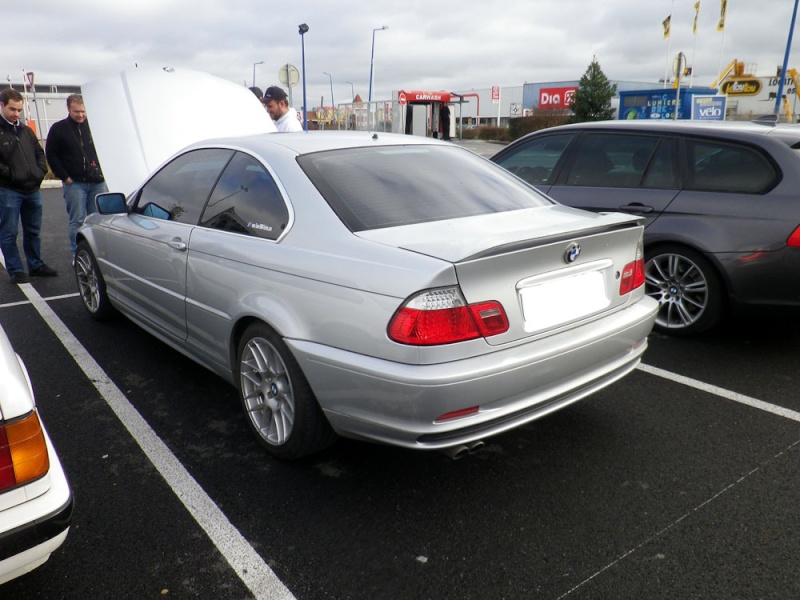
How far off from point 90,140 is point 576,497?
6.78m

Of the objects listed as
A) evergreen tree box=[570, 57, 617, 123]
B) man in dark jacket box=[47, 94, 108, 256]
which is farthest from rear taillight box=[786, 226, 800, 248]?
evergreen tree box=[570, 57, 617, 123]

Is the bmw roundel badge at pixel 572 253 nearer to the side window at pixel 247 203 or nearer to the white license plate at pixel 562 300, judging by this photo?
the white license plate at pixel 562 300

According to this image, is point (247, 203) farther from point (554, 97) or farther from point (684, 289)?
point (554, 97)

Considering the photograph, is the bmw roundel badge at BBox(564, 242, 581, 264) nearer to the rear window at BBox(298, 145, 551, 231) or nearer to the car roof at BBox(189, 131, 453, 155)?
the rear window at BBox(298, 145, 551, 231)

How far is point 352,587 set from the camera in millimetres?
2230

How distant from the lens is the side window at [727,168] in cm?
430

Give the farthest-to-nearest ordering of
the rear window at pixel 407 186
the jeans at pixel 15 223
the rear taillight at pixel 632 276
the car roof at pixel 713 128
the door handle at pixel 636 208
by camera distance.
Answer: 1. the jeans at pixel 15 223
2. the door handle at pixel 636 208
3. the car roof at pixel 713 128
4. the rear taillight at pixel 632 276
5. the rear window at pixel 407 186

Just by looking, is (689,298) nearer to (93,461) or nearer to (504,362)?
(504,362)

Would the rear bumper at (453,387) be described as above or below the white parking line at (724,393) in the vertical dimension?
above

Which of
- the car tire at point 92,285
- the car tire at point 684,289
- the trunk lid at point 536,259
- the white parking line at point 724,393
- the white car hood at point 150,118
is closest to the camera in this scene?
the trunk lid at point 536,259

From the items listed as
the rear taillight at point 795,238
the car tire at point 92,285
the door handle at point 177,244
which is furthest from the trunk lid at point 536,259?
the car tire at point 92,285

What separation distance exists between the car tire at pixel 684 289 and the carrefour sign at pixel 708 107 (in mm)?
20853

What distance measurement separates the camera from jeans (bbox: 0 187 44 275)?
6.82 m

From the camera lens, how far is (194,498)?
2.79 metres
